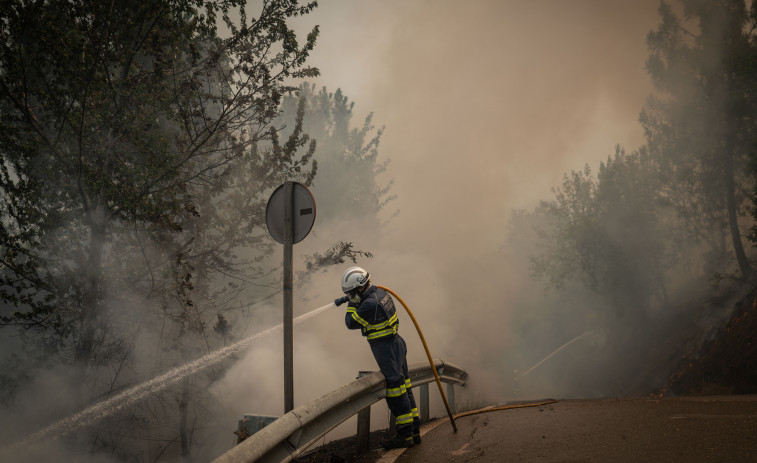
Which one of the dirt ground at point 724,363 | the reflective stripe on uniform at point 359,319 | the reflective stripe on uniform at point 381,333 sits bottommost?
the dirt ground at point 724,363

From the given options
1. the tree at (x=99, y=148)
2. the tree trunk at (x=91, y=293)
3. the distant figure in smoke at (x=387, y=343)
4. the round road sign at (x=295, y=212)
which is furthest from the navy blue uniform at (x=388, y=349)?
the tree trunk at (x=91, y=293)

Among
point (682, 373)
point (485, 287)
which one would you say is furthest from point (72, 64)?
point (485, 287)

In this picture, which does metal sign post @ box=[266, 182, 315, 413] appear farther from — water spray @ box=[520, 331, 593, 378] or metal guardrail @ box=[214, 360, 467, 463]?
water spray @ box=[520, 331, 593, 378]

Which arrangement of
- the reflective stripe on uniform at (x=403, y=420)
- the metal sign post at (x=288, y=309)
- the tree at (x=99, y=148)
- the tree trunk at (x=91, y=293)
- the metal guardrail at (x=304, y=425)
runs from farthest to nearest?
the tree trunk at (x=91, y=293) < the tree at (x=99, y=148) < the reflective stripe on uniform at (x=403, y=420) < the metal sign post at (x=288, y=309) < the metal guardrail at (x=304, y=425)

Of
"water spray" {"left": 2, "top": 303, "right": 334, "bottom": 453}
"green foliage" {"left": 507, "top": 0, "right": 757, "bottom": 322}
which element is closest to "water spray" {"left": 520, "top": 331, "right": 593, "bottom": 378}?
"green foliage" {"left": 507, "top": 0, "right": 757, "bottom": 322}

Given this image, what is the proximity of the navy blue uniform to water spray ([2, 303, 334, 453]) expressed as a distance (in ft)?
1.15

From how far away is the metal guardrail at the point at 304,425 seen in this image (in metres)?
2.25

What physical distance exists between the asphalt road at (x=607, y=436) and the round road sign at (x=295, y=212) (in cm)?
212

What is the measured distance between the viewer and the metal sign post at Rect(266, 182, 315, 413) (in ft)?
12.5

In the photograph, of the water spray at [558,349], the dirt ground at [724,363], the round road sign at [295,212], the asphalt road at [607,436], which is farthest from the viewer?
the water spray at [558,349]

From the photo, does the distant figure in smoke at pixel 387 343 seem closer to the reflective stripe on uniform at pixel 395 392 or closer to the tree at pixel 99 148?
the reflective stripe on uniform at pixel 395 392

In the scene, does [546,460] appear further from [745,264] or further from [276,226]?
[745,264]

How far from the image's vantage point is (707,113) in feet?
60.7

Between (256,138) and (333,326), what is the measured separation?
14948mm
